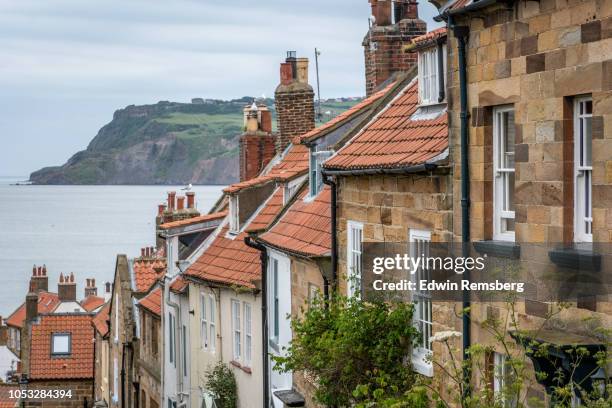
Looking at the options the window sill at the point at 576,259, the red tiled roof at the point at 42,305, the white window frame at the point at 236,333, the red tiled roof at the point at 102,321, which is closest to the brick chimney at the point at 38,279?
the red tiled roof at the point at 42,305

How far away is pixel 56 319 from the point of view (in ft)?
179

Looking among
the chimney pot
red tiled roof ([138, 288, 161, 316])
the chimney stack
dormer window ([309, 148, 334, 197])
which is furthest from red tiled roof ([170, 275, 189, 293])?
the chimney stack

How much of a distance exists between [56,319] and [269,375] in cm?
3148

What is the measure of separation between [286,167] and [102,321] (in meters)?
22.4

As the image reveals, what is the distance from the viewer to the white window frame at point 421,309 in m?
15.1

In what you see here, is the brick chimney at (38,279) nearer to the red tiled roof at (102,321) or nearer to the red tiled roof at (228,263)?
the red tiled roof at (102,321)

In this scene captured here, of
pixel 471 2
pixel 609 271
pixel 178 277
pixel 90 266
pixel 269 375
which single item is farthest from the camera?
pixel 90 266

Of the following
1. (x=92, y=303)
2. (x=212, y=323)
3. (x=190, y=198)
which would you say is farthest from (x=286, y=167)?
(x=92, y=303)

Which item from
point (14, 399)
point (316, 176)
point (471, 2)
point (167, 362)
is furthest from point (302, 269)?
point (14, 399)

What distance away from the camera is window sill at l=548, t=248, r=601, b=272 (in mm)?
11188

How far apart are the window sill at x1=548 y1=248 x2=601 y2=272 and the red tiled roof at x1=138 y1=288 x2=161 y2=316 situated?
2597cm

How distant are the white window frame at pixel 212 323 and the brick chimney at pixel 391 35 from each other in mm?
7652

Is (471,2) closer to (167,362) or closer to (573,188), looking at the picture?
(573,188)

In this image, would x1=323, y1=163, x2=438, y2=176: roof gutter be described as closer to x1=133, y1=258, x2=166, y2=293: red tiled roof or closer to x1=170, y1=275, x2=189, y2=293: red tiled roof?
x1=170, y1=275, x2=189, y2=293: red tiled roof
